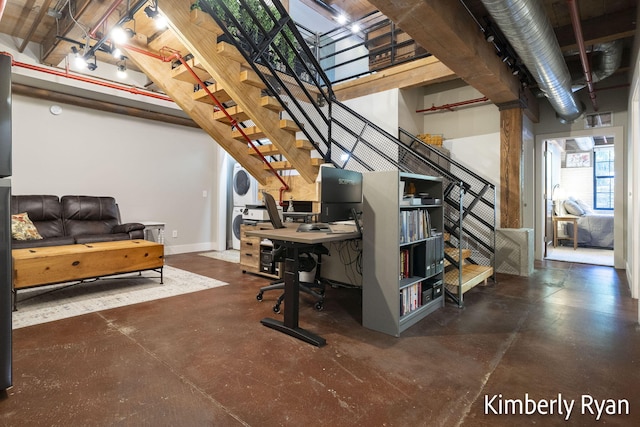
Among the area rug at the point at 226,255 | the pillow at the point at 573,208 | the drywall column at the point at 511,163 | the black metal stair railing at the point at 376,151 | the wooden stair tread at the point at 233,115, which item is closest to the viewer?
the wooden stair tread at the point at 233,115

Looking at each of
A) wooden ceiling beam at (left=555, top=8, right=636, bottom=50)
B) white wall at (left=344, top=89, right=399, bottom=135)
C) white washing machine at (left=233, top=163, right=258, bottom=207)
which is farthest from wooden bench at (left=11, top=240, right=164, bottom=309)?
wooden ceiling beam at (left=555, top=8, right=636, bottom=50)

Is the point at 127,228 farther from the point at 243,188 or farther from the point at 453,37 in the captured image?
the point at 453,37

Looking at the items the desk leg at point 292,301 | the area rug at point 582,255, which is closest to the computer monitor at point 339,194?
the desk leg at point 292,301

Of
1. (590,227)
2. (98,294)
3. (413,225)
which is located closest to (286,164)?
(413,225)

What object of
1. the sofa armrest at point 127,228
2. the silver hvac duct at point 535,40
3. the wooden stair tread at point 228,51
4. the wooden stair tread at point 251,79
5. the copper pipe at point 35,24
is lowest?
the sofa armrest at point 127,228

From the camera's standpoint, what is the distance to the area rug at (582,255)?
17.5 feet

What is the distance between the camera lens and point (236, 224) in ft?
20.6

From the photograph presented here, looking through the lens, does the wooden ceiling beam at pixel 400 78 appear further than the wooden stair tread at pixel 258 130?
Yes

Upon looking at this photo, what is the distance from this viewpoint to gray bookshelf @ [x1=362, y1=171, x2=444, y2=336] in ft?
8.00

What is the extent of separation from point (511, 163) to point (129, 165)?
591 cm

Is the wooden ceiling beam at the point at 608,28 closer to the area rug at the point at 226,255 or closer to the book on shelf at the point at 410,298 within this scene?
the book on shelf at the point at 410,298

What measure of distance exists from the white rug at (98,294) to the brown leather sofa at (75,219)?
0.59 meters

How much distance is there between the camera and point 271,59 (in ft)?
13.0

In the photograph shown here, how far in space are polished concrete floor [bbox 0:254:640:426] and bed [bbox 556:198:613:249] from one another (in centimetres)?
465
